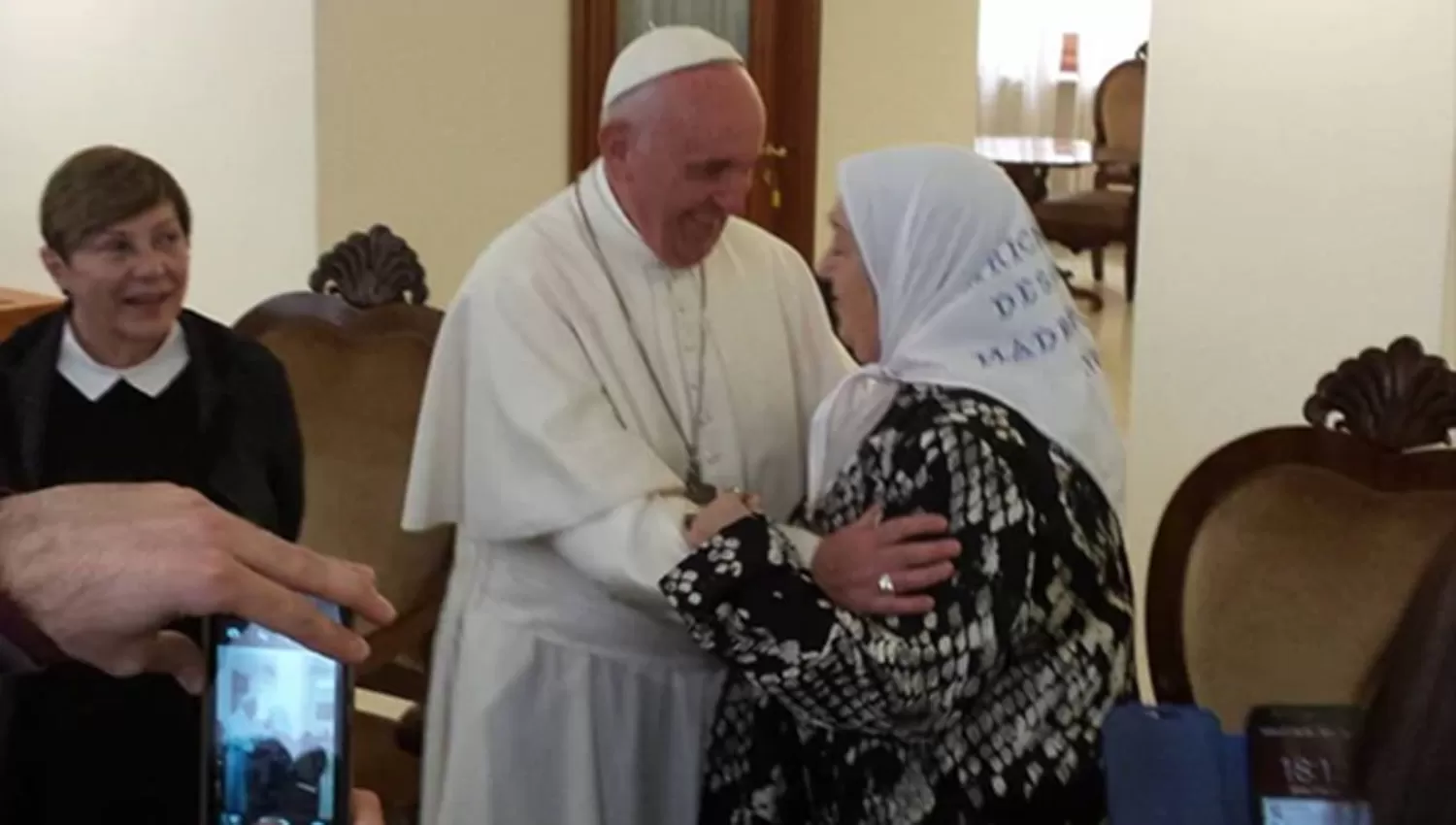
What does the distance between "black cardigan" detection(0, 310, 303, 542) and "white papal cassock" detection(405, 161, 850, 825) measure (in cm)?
21

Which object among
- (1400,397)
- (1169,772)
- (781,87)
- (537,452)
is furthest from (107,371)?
(781,87)

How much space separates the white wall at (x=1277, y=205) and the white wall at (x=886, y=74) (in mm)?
2095

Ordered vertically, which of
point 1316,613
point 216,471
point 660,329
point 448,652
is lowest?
point 448,652

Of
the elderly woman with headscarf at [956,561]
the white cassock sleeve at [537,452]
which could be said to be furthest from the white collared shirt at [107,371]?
the elderly woman with headscarf at [956,561]

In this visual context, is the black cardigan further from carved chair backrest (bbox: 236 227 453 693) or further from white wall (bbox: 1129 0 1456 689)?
white wall (bbox: 1129 0 1456 689)

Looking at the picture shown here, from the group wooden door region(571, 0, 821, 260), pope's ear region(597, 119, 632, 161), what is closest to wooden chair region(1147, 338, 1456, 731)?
pope's ear region(597, 119, 632, 161)

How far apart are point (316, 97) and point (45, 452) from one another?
1792 millimetres

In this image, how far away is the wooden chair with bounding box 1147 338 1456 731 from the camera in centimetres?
192

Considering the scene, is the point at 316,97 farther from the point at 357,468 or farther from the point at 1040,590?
the point at 1040,590

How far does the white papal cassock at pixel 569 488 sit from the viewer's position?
2082mm

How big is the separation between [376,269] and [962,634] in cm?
122

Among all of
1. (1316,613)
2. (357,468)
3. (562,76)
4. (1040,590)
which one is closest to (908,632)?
(1040,590)

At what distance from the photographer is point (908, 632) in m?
1.66

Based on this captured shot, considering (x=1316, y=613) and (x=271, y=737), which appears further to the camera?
(x=1316, y=613)
